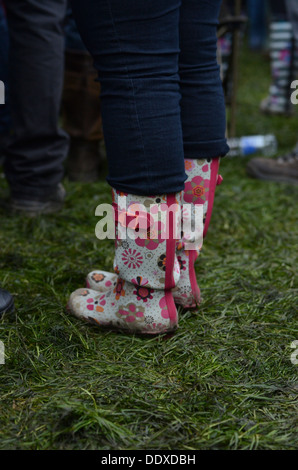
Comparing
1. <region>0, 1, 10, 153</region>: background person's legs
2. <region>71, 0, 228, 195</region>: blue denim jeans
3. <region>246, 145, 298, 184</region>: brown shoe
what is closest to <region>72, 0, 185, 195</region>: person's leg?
<region>71, 0, 228, 195</region>: blue denim jeans

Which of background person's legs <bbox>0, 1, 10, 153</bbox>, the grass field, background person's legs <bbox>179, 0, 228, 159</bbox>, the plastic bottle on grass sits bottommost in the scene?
the plastic bottle on grass

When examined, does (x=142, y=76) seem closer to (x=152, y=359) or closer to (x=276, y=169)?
(x=152, y=359)

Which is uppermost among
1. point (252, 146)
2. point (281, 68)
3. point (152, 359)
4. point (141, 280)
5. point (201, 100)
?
point (201, 100)

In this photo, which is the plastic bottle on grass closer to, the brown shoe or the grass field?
the brown shoe

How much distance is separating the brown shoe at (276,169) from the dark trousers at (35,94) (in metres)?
0.96

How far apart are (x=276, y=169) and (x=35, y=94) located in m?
1.17

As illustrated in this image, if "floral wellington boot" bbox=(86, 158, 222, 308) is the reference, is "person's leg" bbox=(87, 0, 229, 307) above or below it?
above

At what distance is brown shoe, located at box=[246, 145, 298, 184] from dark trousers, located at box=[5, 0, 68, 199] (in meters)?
0.96

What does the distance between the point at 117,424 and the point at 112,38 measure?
0.65m

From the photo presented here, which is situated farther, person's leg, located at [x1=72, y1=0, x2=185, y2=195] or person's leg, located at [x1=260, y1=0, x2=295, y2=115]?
person's leg, located at [x1=260, y1=0, x2=295, y2=115]

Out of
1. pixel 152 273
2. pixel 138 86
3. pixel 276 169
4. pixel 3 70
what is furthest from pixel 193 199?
pixel 276 169

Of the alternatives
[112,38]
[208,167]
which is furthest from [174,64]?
[208,167]

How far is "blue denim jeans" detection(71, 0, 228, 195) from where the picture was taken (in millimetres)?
912

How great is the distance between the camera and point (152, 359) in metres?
1.10
